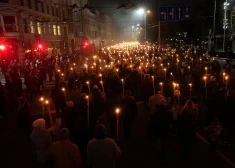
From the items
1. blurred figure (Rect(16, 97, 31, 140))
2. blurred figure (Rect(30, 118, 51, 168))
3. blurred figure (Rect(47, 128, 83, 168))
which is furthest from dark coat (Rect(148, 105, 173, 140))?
blurred figure (Rect(16, 97, 31, 140))

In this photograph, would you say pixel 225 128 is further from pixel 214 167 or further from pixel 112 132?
pixel 112 132

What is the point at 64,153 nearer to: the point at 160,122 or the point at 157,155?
the point at 160,122

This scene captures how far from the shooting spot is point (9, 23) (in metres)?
28.4

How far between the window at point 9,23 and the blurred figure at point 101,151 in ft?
91.8

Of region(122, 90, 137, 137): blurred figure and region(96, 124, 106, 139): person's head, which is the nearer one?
region(96, 124, 106, 139): person's head

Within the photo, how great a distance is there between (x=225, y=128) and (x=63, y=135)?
4.75 metres

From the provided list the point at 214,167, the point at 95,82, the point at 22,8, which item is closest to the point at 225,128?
the point at 214,167

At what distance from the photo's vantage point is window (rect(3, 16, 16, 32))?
27973 mm

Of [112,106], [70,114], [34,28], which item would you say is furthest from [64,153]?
[34,28]

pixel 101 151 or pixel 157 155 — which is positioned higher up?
pixel 101 151

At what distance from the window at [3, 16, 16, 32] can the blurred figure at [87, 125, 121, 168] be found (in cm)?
2797

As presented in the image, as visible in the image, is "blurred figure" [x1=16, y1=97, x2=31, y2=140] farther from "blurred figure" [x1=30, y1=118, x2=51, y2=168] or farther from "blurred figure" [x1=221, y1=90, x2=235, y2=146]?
"blurred figure" [x1=221, y1=90, x2=235, y2=146]

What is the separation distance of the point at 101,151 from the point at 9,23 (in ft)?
95.3

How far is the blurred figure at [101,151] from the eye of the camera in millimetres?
3904
